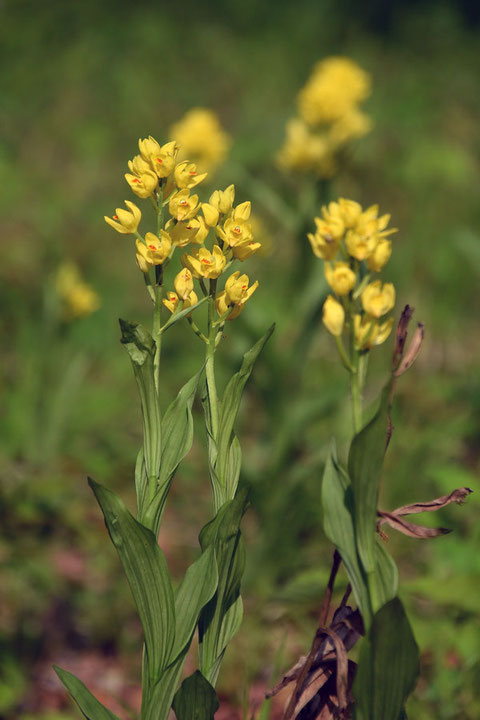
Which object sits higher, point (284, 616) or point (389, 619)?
point (389, 619)

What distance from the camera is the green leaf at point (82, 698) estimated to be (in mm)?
954

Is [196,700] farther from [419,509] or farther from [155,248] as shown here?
[155,248]

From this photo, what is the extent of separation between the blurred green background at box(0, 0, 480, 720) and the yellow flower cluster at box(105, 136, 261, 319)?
704 millimetres

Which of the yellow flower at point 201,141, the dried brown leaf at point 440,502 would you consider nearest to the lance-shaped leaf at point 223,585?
the dried brown leaf at point 440,502

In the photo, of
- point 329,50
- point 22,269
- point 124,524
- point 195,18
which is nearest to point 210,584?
point 124,524

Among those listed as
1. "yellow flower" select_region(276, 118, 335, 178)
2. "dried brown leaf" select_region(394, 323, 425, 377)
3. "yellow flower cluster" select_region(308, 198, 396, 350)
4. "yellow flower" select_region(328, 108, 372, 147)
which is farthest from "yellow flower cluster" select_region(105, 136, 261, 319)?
"yellow flower" select_region(328, 108, 372, 147)

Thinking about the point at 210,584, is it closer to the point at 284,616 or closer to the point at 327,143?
the point at 284,616

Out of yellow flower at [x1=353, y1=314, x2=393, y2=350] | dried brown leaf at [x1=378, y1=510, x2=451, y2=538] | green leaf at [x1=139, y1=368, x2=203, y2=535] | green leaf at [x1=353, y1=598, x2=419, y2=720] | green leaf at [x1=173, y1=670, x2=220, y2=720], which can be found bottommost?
green leaf at [x1=173, y1=670, x2=220, y2=720]

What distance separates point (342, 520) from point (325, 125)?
6.87 ft

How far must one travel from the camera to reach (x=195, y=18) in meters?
7.69

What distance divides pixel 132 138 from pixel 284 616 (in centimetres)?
449

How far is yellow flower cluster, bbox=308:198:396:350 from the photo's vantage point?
893 mm

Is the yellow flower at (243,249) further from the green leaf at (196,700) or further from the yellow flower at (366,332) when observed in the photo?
the green leaf at (196,700)

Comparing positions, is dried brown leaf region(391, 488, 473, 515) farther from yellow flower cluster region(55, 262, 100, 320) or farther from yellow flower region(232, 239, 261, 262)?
yellow flower cluster region(55, 262, 100, 320)
